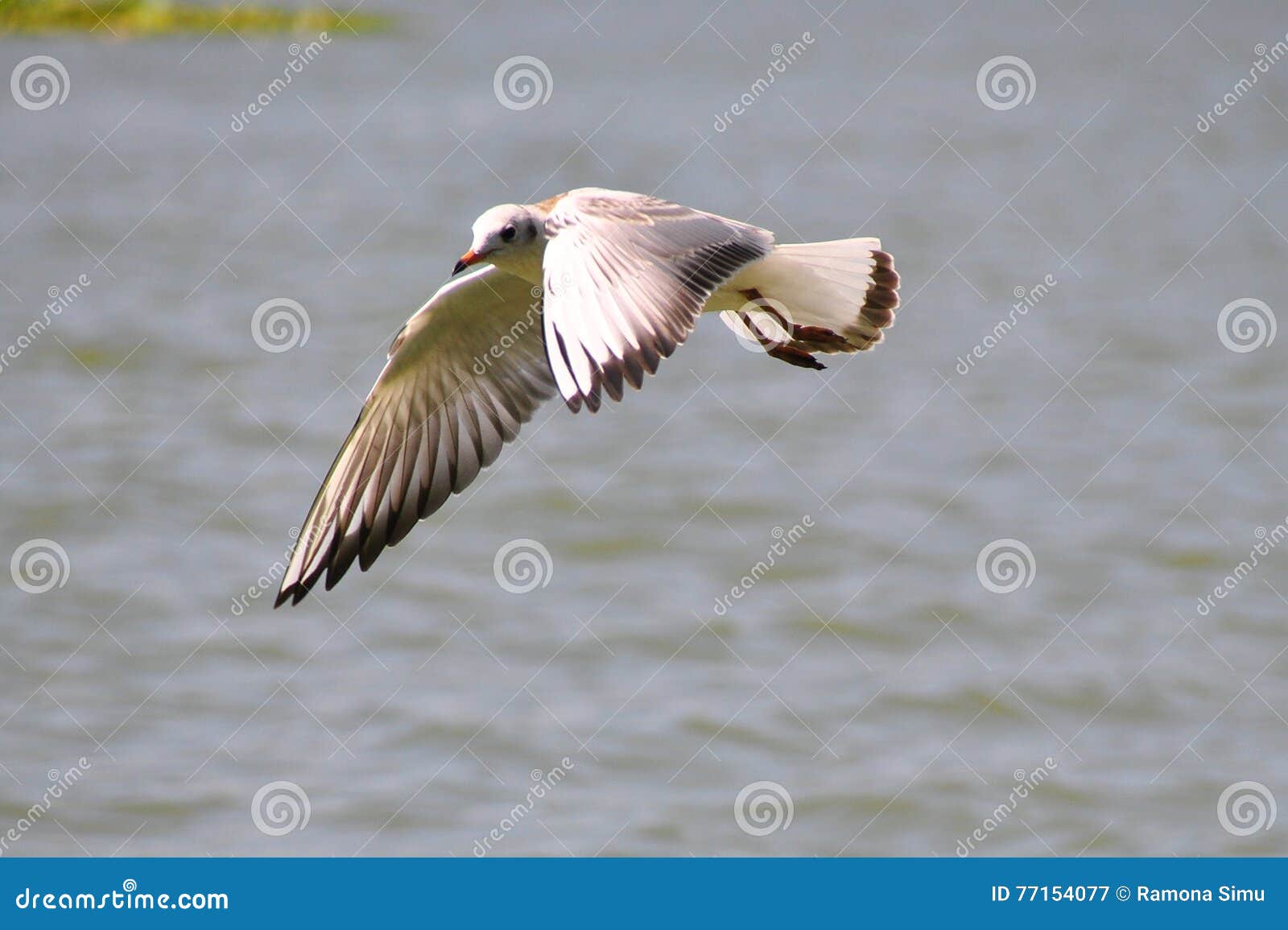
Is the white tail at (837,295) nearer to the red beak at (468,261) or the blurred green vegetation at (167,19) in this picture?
the red beak at (468,261)

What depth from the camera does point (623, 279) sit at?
5.25 metres

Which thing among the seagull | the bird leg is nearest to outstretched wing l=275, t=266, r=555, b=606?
the seagull

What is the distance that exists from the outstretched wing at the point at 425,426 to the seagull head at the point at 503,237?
0.89 m

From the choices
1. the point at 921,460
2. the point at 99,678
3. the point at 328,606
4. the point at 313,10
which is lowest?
the point at 99,678

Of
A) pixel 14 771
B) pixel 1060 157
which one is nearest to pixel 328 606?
pixel 14 771

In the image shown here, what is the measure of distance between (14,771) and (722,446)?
632 centimetres

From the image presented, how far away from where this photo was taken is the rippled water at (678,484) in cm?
1059

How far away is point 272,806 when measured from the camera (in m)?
10.2

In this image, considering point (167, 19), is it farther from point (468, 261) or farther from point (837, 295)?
point (468, 261)

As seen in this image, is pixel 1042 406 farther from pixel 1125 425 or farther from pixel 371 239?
pixel 371 239

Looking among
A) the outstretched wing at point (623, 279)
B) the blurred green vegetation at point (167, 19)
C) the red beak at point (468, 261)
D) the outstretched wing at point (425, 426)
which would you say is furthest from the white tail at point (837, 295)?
the blurred green vegetation at point (167, 19)

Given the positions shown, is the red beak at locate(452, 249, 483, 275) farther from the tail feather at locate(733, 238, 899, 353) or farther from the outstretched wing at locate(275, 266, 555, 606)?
the tail feather at locate(733, 238, 899, 353)

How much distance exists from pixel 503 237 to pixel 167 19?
68.2 ft

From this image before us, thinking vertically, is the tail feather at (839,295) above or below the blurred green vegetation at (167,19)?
below
